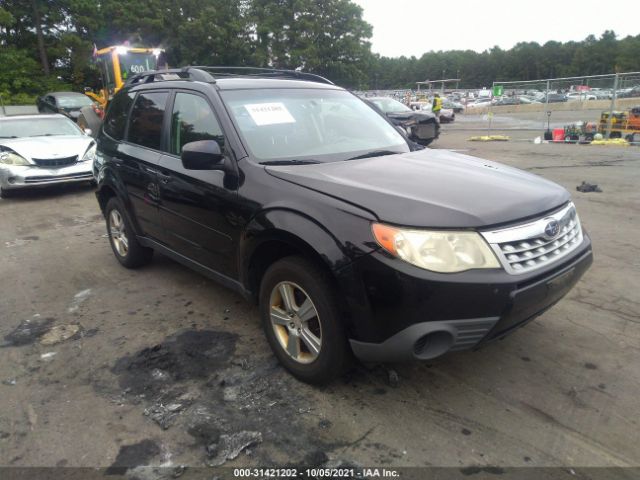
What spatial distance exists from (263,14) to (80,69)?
17.8m

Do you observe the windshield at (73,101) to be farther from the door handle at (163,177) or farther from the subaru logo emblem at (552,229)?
the subaru logo emblem at (552,229)

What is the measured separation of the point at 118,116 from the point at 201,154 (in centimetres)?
230

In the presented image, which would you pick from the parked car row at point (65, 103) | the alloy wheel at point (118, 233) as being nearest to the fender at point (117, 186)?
the alloy wheel at point (118, 233)

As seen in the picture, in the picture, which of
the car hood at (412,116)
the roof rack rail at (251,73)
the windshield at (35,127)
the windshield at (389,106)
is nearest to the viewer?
the roof rack rail at (251,73)

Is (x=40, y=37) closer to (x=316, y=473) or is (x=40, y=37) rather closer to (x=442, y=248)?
(x=442, y=248)

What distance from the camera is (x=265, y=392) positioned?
9.03ft

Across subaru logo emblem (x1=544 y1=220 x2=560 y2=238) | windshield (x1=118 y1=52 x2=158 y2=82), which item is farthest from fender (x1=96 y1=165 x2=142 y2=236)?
windshield (x1=118 y1=52 x2=158 y2=82)

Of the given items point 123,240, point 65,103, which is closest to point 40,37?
point 65,103

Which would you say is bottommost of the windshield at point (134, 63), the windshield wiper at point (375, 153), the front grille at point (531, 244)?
the front grille at point (531, 244)

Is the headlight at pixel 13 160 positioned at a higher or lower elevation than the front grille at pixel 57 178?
higher

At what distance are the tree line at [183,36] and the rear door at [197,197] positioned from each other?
28.5 meters

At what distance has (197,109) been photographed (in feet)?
11.3

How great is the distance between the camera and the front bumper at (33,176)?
8.08 meters

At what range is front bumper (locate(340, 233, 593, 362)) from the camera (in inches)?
85.6
